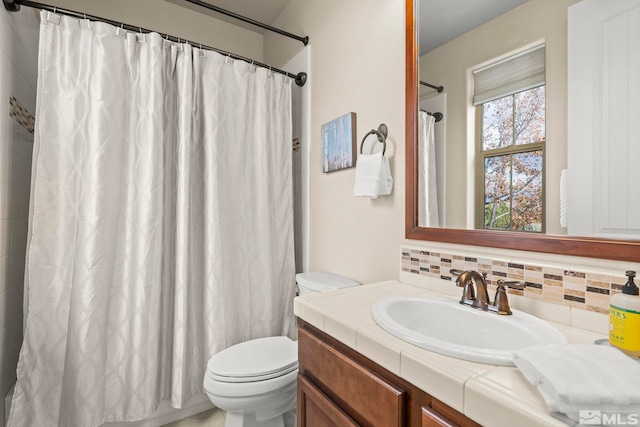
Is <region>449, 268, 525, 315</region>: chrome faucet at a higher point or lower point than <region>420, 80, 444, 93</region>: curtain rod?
lower

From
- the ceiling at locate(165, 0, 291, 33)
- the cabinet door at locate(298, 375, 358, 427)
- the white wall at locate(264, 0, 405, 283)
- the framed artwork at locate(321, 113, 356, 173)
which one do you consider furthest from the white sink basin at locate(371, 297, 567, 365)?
the ceiling at locate(165, 0, 291, 33)

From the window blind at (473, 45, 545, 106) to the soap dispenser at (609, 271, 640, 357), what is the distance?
1.99 ft

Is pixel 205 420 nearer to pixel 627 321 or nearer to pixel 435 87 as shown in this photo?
pixel 627 321

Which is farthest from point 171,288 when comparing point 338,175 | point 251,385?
point 338,175

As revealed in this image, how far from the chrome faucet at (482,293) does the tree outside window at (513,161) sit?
0.63 ft

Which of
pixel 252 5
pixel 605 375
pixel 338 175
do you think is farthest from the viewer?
pixel 252 5

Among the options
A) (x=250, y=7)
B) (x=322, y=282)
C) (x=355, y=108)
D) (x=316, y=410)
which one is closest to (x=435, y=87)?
(x=355, y=108)

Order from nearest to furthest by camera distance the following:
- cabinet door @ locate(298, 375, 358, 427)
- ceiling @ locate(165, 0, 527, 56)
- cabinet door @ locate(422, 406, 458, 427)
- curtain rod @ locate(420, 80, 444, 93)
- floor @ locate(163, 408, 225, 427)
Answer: cabinet door @ locate(422, 406, 458, 427) → cabinet door @ locate(298, 375, 358, 427) → ceiling @ locate(165, 0, 527, 56) → curtain rod @ locate(420, 80, 444, 93) → floor @ locate(163, 408, 225, 427)

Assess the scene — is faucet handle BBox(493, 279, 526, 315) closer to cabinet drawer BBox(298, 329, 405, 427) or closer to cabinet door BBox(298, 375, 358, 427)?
cabinet drawer BBox(298, 329, 405, 427)

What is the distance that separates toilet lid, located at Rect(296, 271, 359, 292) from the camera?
159 centimetres

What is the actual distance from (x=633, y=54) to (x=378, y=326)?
920 millimetres

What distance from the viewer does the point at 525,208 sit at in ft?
3.16

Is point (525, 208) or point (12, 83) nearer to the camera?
point (525, 208)

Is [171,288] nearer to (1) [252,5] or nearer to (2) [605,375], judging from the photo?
(2) [605,375]
